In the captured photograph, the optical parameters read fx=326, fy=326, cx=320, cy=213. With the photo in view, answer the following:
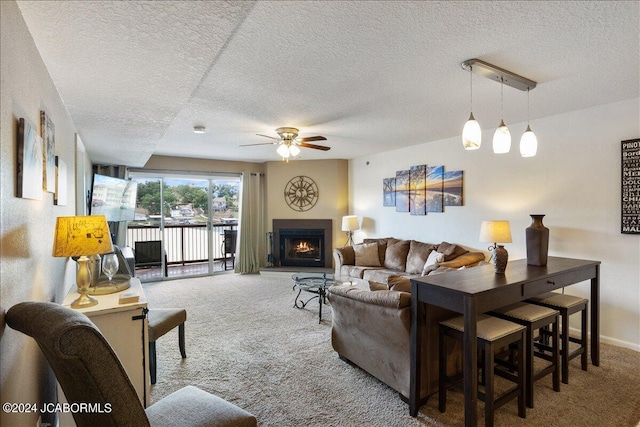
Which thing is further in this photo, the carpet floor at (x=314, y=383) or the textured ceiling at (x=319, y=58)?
the carpet floor at (x=314, y=383)

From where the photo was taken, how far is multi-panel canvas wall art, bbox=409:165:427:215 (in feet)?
17.0

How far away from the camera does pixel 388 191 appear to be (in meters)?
5.85

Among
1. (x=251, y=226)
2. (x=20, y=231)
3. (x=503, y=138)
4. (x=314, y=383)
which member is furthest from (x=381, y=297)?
(x=251, y=226)

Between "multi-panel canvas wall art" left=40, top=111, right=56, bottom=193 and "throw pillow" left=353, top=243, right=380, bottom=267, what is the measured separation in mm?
4312

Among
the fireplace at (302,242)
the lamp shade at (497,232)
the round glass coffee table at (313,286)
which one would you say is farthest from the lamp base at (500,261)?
the fireplace at (302,242)

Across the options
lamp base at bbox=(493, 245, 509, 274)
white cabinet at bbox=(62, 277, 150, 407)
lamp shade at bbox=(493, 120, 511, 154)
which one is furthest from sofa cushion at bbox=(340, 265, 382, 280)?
white cabinet at bbox=(62, 277, 150, 407)

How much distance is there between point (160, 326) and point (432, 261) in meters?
3.38

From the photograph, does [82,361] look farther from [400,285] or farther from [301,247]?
[301,247]

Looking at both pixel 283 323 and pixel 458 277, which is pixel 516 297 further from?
pixel 283 323

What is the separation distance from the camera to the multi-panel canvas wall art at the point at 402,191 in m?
5.48

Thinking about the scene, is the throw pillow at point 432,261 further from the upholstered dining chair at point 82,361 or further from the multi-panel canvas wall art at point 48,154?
the multi-panel canvas wall art at point 48,154

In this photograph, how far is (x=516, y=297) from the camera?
7.27 feet

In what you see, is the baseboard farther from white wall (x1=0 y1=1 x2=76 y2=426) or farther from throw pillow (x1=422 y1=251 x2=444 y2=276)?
white wall (x1=0 y1=1 x2=76 y2=426)

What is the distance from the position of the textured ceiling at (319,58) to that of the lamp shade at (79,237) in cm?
89
